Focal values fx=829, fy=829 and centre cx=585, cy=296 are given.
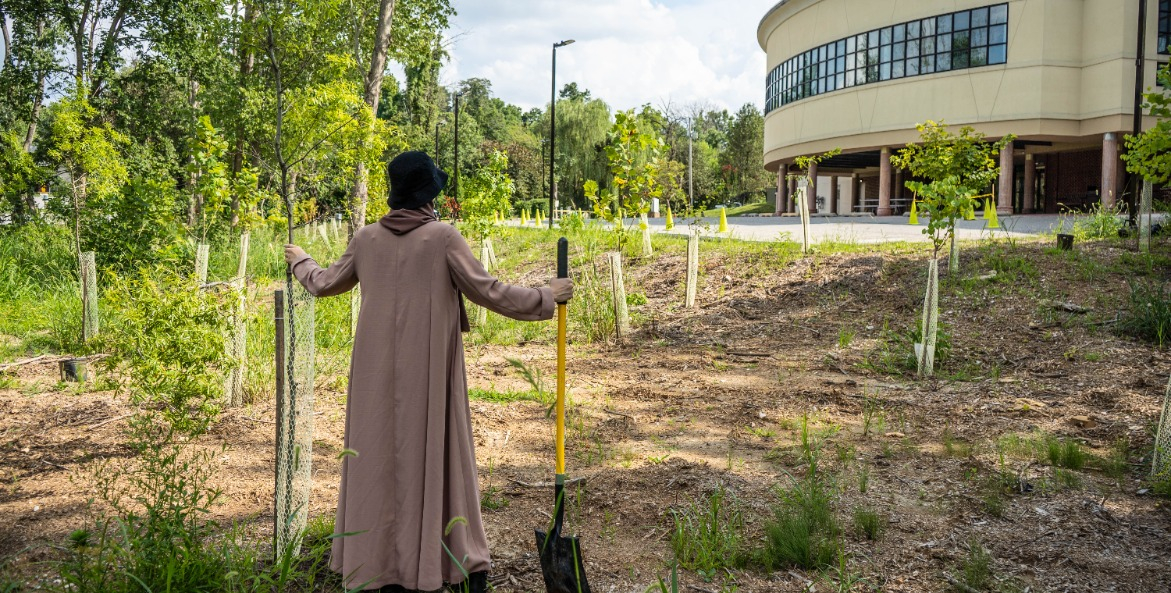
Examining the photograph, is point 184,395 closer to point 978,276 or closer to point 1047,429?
point 1047,429

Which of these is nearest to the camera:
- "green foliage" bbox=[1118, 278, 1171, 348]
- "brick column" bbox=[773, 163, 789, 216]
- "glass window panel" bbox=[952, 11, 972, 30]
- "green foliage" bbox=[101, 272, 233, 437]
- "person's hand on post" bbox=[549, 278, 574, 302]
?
"person's hand on post" bbox=[549, 278, 574, 302]

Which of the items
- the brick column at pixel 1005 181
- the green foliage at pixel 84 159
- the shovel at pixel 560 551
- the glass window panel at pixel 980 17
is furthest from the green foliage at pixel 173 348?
the glass window panel at pixel 980 17

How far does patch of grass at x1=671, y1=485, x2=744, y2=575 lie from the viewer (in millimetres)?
3750

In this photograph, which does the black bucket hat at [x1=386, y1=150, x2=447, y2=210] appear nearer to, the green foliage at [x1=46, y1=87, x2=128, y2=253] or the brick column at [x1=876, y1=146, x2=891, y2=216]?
the green foliage at [x1=46, y1=87, x2=128, y2=253]

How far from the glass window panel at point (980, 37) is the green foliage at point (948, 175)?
20.2 m

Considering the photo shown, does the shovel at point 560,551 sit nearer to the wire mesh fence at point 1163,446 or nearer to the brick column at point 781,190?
the wire mesh fence at point 1163,446

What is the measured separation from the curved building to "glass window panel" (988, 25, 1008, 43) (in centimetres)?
3

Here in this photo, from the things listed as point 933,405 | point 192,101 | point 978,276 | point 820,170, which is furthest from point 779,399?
point 820,170

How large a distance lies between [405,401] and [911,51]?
98.3 feet

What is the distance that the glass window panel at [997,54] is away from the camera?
26750 millimetres

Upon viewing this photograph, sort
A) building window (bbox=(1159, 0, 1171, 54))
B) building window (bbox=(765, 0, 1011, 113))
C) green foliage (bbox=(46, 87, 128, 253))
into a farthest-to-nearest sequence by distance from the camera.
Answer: building window (bbox=(765, 0, 1011, 113)) → building window (bbox=(1159, 0, 1171, 54)) → green foliage (bbox=(46, 87, 128, 253))

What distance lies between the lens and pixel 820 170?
41.3m

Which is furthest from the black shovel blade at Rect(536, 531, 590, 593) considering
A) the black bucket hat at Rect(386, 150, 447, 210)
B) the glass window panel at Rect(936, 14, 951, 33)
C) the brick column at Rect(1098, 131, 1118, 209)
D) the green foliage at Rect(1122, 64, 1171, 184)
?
the glass window panel at Rect(936, 14, 951, 33)

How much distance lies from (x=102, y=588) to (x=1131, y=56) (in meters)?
29.3
